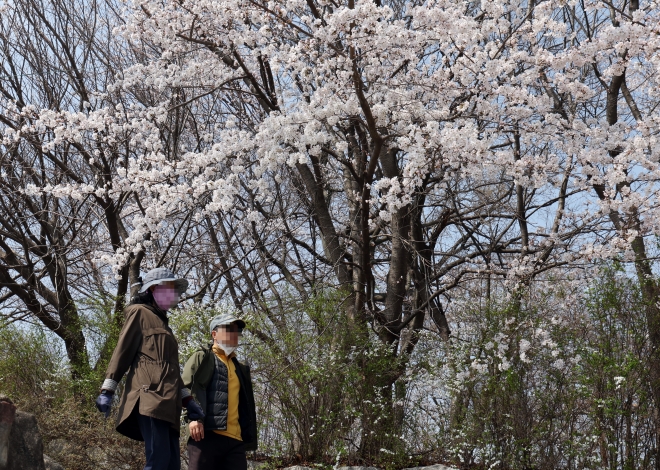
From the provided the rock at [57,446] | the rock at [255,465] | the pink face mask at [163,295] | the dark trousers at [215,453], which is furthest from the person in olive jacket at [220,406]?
the rock at [57,446]

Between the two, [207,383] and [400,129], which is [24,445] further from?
[400,129]

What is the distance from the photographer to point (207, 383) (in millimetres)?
4164

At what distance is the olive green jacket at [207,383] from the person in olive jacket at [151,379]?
11cm

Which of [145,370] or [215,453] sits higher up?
[145,370]

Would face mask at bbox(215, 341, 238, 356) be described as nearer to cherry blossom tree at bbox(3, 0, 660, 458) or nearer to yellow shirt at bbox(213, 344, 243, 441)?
yellow shirt at bbox(213, 344, 243, 441)

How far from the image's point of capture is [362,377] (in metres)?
6.38

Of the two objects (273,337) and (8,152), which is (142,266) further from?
(273,337)

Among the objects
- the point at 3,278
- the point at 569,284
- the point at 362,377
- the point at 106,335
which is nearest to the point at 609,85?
the point at 569,284

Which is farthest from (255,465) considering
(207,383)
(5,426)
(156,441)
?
(156,441)

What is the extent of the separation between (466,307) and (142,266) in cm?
591

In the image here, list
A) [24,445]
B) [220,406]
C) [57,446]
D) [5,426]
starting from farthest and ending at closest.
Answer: [57,446], [24,445], [5,426], [220,406]

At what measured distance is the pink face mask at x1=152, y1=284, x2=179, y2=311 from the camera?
13.4ft

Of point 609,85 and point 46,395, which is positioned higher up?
point 609,85

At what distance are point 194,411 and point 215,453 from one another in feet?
1.02
